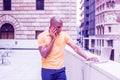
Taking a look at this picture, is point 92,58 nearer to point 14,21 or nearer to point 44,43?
point 44,43

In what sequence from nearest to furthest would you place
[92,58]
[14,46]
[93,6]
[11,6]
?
[92,58] < [14,46] < [11,6] < [93,6]

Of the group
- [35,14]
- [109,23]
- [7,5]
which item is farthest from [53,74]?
[109,23]

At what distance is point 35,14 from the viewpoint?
32219 mm

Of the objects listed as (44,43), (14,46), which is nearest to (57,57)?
(44,43)

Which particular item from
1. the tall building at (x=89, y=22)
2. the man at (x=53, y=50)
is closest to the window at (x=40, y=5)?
the man at (x=53, y=50)

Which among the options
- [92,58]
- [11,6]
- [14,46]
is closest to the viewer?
[92,58]

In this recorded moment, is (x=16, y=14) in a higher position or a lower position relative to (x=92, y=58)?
higher

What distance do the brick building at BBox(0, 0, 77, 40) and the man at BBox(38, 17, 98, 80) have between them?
2724 centimetres

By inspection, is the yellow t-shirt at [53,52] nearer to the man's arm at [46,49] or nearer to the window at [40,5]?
the man's arm at [46,49]

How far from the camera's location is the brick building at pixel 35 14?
32125 millimetres

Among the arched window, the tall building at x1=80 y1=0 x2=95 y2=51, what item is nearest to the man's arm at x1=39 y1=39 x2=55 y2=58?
the arched window

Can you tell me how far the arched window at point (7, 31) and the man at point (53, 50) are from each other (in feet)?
88.9

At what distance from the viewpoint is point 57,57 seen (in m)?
4.91

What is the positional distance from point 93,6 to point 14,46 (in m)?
70.5
